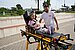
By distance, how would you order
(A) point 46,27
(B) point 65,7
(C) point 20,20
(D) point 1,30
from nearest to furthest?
(A) point 46,27
(D) point 1,30
(C) point 20,20
(B) point 65,7

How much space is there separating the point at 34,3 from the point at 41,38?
54185 millimetres

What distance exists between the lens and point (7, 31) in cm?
1501

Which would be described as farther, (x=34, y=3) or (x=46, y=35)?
(x=34, y=3)

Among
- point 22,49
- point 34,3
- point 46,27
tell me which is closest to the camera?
point 46,27

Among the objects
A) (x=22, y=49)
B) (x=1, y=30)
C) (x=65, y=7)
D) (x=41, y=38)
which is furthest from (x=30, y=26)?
(x=65, y=7)

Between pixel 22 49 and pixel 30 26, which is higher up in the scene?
pixel 30 26

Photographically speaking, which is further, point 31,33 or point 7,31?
point 7,31

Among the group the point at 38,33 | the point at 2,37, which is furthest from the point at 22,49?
the point at 2,37

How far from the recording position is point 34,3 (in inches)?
2416

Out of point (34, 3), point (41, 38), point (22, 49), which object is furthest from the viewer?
point (34, 3)

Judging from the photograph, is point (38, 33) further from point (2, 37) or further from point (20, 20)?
point (20, 20)

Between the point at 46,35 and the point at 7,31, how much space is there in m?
7.77

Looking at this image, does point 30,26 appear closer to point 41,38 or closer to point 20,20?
point 41,38

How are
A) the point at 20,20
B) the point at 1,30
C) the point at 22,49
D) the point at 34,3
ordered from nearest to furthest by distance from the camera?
1. the point at 22,49
2. the point at 1,30
3. the point at 20,20
4. the point at 34,3
